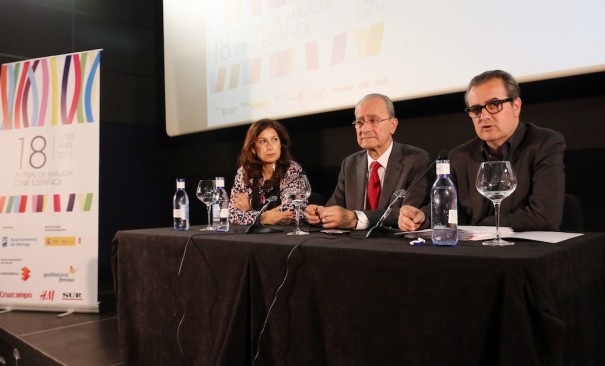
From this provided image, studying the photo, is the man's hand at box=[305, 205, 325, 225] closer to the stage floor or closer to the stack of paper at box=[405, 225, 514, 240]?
the stack of paper at box=[405, 225, 514, 240]

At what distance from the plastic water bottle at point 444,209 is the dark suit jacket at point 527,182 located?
0.33m

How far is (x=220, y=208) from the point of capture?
82.0 inches

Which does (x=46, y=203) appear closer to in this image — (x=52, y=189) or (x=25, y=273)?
(x=52, y=189)

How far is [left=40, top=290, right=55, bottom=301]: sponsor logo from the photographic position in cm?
309

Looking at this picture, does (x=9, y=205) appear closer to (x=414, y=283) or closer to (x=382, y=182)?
(x=382, y=182)

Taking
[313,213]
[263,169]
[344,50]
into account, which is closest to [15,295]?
[263,169]

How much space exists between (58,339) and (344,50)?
2251 mm

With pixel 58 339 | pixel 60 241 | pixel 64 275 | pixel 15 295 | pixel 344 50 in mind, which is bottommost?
pixel 58 339

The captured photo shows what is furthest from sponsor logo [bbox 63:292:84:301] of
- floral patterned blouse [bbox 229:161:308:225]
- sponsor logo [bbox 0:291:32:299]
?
floral patterned blouse [bbox 229:161:308:225]

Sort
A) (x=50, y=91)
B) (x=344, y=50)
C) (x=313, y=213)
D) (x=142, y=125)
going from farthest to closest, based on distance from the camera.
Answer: (x=142, y=125), (x=50, y=91), (x=344, y=50), (x=313, y=213)

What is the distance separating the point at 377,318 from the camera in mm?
1197

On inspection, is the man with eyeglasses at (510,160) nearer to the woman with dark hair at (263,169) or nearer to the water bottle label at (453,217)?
the water bottle label at (453,217)

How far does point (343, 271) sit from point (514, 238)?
18.1 inches

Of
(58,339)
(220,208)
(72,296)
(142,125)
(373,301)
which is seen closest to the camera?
(373,301)
